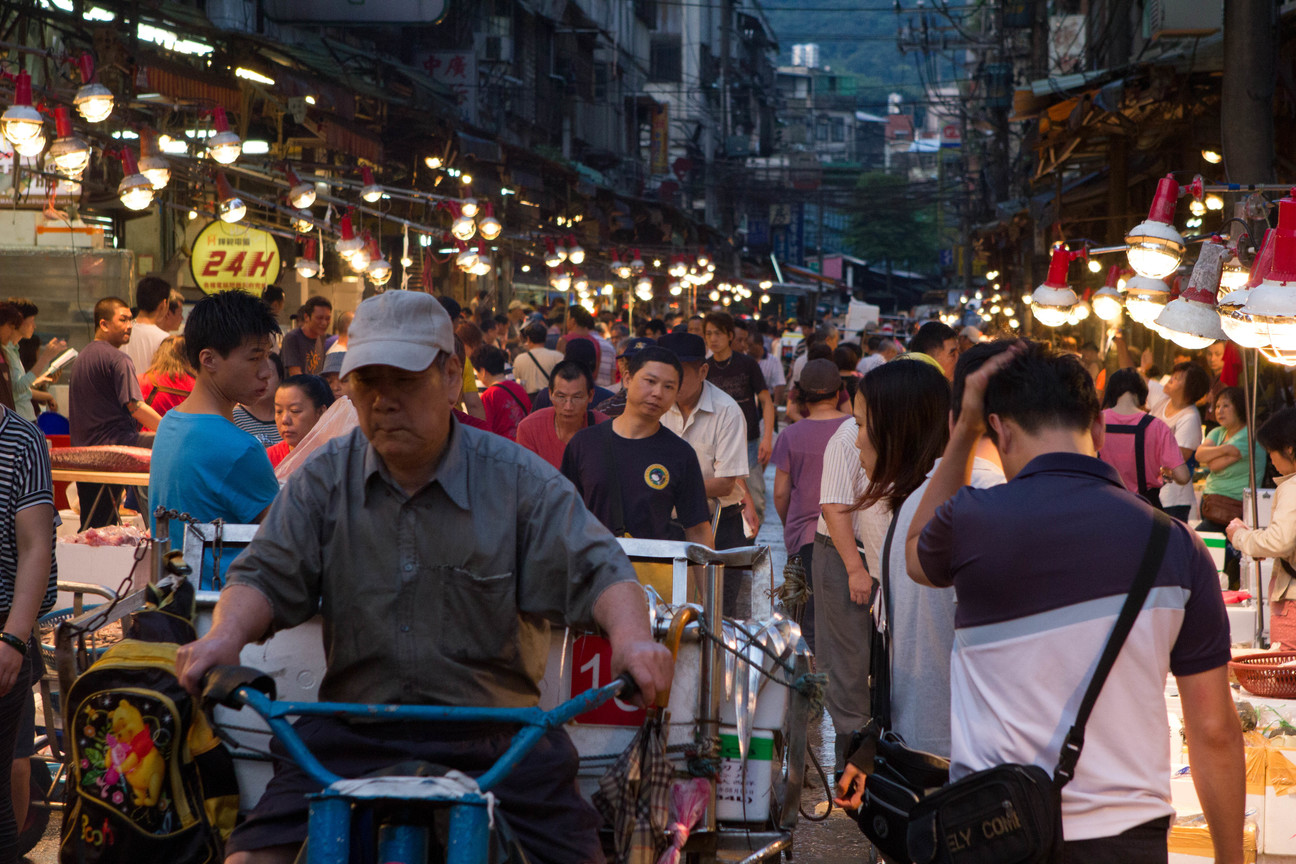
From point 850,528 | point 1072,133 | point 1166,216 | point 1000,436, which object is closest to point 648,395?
point 850,528

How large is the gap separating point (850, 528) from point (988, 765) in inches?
114

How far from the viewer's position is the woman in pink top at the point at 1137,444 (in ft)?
26.8

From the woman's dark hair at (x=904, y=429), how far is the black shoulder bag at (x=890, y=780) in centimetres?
67

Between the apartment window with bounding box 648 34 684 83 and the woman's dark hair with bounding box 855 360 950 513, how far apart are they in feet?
195

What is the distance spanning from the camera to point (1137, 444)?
818 centimetres

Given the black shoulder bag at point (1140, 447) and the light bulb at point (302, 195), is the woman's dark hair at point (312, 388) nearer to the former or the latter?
the black shoulder bag at point (1140, 447)

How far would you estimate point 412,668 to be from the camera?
123 inches

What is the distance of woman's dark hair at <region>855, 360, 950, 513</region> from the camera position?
4602mm

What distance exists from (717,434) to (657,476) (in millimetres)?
1710

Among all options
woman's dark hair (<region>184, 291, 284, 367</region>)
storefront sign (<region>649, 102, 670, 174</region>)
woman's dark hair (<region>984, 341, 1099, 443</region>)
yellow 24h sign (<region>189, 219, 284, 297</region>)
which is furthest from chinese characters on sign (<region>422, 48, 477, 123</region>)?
woman's dark hair (<region>984, 341, 1099, 443</region>)

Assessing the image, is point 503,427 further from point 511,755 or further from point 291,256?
point 291,256

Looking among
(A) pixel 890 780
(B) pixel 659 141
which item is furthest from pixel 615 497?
(B) pixel 659 141

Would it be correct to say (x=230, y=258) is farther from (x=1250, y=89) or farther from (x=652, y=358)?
(x=1250, y=89)

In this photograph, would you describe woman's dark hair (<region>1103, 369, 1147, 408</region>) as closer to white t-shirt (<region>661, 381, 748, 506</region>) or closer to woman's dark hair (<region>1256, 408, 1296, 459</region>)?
woman's dark hair (<region>1256, 408, 1296, 459</region>)
